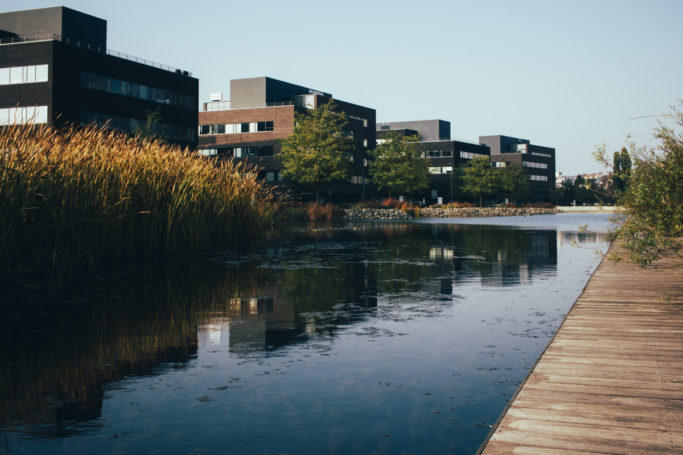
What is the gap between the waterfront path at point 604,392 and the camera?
366cm

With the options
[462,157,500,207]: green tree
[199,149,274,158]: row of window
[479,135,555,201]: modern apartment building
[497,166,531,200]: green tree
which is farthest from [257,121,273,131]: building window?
[479,135,555,201]: modern apartment building

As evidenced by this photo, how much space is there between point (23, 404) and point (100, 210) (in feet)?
29.7

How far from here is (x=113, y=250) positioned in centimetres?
1452

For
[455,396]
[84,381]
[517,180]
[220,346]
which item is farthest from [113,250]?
[517,180]

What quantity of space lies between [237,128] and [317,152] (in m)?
25.9

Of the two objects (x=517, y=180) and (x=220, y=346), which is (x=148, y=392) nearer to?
(x=220, y=346)

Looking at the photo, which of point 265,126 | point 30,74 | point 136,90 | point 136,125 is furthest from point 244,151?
point 30,74

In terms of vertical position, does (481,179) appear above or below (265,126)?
below

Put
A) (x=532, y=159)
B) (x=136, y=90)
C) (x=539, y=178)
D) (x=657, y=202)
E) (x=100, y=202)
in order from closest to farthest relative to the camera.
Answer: (x=657, y=202)
(x=100, y=202)
(x=136, y=90)
(x=532, y=159)
(x=539, y=178)

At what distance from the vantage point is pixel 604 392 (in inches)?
181

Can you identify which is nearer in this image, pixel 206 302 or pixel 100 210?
pixel 206 302

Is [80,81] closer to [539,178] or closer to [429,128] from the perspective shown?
[429,128]

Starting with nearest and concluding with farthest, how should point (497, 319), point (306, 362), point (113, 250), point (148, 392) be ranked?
1. point (148, 392)
2. point (306, 362)
3. point (497, 319)
4. point (113, 250)

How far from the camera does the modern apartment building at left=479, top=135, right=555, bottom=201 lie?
491 feet
